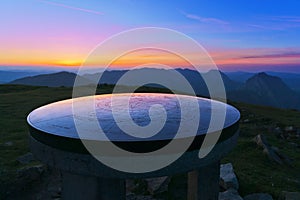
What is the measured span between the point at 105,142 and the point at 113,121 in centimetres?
101

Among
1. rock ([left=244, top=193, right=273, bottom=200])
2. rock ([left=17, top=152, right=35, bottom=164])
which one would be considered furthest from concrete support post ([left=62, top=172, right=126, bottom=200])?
rock ([left=17, top=152, right=35, bottom=164])

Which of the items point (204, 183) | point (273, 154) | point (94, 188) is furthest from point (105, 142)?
point (273, 154)

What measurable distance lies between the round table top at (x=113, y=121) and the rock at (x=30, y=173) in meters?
2.42

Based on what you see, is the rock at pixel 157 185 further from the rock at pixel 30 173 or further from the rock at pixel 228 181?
the rock at pixel 30 173

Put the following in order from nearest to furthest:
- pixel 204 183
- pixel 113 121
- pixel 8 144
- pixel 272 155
Result: pixel 113 121
pixel 204 183
pixel 272 155
pixel 8 144

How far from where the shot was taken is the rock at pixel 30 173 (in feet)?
23.6

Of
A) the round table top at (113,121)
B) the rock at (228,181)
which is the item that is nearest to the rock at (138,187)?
the rock at (228,181)

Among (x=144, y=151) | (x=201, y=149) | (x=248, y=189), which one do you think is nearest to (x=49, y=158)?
(x=144, y=151)

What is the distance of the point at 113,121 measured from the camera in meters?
Answer: 4.43

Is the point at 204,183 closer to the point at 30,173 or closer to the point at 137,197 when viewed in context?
the point at 137,197

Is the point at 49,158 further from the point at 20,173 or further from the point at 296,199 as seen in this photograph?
the point at 296,199

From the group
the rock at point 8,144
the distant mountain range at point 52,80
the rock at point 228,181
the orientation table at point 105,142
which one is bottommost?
the distant mountain range at point 52,80

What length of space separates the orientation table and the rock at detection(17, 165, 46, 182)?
114 inches

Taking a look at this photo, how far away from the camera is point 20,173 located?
7.21m
